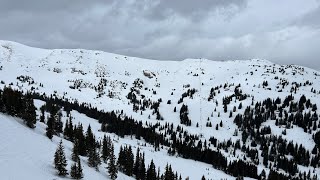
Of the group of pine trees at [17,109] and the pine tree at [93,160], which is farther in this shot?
the group of pine trees at [17,109]

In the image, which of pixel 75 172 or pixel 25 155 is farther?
pixel 25 155

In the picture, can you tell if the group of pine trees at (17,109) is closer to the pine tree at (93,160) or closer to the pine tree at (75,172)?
the pine tree at (93,160)

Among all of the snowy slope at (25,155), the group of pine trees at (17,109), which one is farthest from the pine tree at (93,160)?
the group of pine trees at (17,109)

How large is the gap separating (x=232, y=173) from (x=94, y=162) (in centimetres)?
11770

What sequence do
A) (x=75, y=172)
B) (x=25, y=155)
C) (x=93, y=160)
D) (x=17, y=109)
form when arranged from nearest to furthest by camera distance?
(x=75, y=172)
(x=25, y=155)
(x=93, y=160)
(x=17, y=109)

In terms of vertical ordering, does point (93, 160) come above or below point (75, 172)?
below

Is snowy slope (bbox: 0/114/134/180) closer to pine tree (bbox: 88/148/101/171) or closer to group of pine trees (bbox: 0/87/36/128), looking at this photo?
pine tree (bbox: 88/148/101/171)

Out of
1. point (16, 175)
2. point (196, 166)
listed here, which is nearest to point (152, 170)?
point (16, 175)

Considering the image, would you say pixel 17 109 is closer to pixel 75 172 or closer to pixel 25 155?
pixel 25 155

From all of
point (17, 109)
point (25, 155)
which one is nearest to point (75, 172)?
point (25, 155)

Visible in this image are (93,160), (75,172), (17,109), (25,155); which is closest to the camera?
(75,172)

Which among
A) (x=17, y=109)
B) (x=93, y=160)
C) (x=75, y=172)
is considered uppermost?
(x=17, y=109)

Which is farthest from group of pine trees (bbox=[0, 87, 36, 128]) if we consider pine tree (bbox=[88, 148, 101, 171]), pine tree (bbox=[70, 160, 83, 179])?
pine tree (bbox=[70, 160, 83, 179])

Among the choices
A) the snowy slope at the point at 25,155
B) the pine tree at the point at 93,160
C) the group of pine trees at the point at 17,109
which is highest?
the group of pine trees at the point at 17,109
